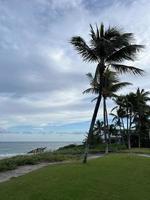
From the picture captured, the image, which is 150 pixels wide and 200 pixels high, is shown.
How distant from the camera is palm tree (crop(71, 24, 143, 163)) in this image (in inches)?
607

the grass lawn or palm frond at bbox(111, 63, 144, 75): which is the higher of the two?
palm frond at bbox(111, 63, 144, 75)

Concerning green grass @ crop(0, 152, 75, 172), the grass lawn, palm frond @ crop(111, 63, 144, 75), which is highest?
palm frond @ crop(111, 63, 144, 75)

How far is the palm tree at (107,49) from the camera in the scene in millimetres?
15430

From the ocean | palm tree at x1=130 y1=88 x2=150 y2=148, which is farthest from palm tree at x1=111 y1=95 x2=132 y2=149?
the ocean

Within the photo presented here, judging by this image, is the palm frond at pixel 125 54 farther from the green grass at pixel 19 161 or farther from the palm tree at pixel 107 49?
the green grass at pixel 19 161

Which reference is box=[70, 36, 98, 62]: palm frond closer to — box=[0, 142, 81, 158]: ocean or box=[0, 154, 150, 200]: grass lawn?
box=[0, 154, 150, 200]: grass lawn

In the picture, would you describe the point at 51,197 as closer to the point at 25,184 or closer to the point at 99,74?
the point at 25,184

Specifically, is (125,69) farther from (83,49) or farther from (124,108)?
(124,108)

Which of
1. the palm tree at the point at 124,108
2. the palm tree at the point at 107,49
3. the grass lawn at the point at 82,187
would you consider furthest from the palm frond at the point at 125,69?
the palm tree at the point at 124,108

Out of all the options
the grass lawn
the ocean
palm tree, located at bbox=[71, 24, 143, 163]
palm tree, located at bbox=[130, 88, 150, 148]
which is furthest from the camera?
the ocean

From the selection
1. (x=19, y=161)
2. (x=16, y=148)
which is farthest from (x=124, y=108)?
(x=16, y=148)

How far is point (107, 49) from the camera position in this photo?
50.8 feet

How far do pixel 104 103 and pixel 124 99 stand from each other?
39.5 feet

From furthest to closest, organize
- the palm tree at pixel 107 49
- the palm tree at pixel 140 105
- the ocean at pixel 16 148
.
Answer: the ocean at pixel 16 148, the palm tree at pixel 140 105, the palm tree at pixel 107 49
